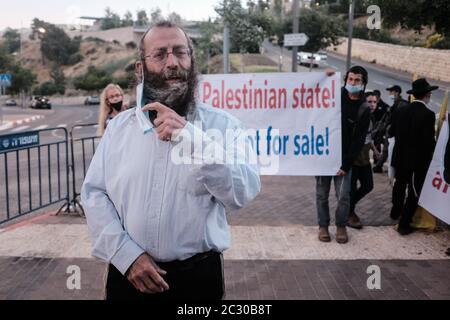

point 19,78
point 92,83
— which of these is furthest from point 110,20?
point 19,78

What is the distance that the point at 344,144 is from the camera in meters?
5.40

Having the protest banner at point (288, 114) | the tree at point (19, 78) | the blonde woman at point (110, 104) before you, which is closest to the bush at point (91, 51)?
the tree at point (19, 78)

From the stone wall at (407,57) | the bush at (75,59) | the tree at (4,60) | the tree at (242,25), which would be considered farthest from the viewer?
the bush at (75,59)

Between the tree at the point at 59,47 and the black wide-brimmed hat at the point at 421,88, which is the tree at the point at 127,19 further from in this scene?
the black wide-brimmed hat at the point at 421,88

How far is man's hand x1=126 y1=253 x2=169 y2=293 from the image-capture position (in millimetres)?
2008

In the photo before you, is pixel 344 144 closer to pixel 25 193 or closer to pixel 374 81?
pixel 25 193

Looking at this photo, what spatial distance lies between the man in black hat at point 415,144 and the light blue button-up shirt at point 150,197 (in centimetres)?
405

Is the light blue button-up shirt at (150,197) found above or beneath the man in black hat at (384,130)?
above

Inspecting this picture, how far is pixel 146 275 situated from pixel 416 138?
442 centimetres

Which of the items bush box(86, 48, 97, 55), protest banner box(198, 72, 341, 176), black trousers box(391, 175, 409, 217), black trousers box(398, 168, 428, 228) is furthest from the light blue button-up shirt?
bush box(86, 48, 97, 55)

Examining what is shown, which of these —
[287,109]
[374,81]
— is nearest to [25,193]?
[287,109]

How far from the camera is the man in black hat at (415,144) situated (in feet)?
18.4

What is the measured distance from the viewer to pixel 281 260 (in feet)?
15.7

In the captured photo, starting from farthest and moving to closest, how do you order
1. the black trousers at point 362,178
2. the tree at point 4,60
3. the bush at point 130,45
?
the bush at point 130,45
the tree at point 4,60
the black trousers at point 362,178
